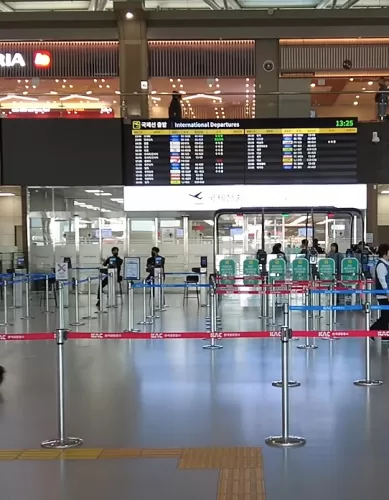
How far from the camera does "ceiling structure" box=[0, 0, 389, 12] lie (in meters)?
19.9

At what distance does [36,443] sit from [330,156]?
949 centimetres

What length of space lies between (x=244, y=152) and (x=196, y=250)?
7.68m

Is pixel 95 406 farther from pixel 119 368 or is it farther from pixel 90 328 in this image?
pixel 90 328

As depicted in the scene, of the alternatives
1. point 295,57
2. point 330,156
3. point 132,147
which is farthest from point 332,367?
point 295,57

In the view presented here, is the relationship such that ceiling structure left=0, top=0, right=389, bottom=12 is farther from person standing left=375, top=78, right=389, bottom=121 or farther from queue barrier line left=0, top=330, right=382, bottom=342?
queue barrier line left=0, top=330, right=382, bottom=342

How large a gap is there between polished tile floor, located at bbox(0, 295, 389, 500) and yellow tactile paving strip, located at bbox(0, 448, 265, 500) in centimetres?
8

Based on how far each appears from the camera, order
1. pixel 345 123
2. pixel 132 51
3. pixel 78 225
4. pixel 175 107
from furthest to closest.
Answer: pixel 78 225
pixel 132 51
pixel 175 107
pixel 345 123

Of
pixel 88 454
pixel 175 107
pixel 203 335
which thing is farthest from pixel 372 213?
pixel 88 454

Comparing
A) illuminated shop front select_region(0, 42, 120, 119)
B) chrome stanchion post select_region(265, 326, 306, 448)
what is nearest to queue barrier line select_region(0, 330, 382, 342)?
chrome stanchion post select_region(265, 326, 306, 448)

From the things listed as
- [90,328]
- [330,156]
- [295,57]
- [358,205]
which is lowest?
[90,328]

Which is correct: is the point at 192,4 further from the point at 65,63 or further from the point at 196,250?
the point at 196,250

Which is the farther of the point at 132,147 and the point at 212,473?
the point at 132,147

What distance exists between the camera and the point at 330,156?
42.9 ft

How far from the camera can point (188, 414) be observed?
584 centimetres
